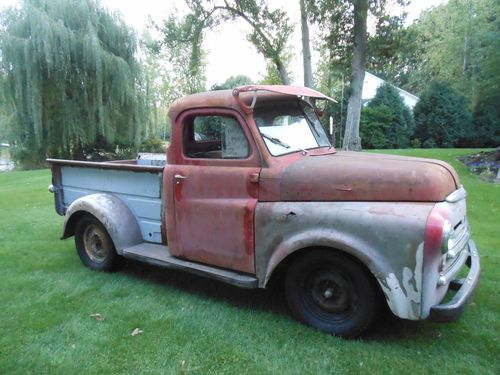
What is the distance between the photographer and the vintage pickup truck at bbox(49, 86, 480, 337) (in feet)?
9.72

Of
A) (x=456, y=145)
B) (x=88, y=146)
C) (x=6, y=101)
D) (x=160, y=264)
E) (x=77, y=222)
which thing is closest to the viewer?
(x=160, y=264)

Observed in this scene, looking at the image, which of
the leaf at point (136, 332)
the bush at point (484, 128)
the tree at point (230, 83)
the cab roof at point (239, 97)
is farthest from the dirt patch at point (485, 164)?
the leaf at point (136, 332)

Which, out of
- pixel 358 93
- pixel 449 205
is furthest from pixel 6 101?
pixel 449 205

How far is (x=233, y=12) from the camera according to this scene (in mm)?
16000

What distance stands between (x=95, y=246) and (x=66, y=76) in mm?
15307

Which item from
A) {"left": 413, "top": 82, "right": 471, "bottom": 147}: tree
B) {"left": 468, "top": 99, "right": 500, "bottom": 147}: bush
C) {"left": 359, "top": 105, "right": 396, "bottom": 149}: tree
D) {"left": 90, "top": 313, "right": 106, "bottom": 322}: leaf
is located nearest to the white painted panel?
{"left": 90, "top": 313, "right": 106, "bottom": 322}: leaf

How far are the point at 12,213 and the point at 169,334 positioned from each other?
6.66 metres

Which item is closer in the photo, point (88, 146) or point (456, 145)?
point (88, 146)

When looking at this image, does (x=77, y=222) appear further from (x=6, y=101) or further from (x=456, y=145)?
(x=456, y=145)

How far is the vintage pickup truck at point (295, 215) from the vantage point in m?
2.96

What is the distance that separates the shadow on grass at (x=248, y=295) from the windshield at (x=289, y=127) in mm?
1242

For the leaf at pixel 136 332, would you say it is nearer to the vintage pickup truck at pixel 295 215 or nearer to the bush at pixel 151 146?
the vintage pickup truck at pixel 295 215

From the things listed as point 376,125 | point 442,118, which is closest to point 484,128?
point 442,118

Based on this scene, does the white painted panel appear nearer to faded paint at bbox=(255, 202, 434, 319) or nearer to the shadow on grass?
the shadow on grass
